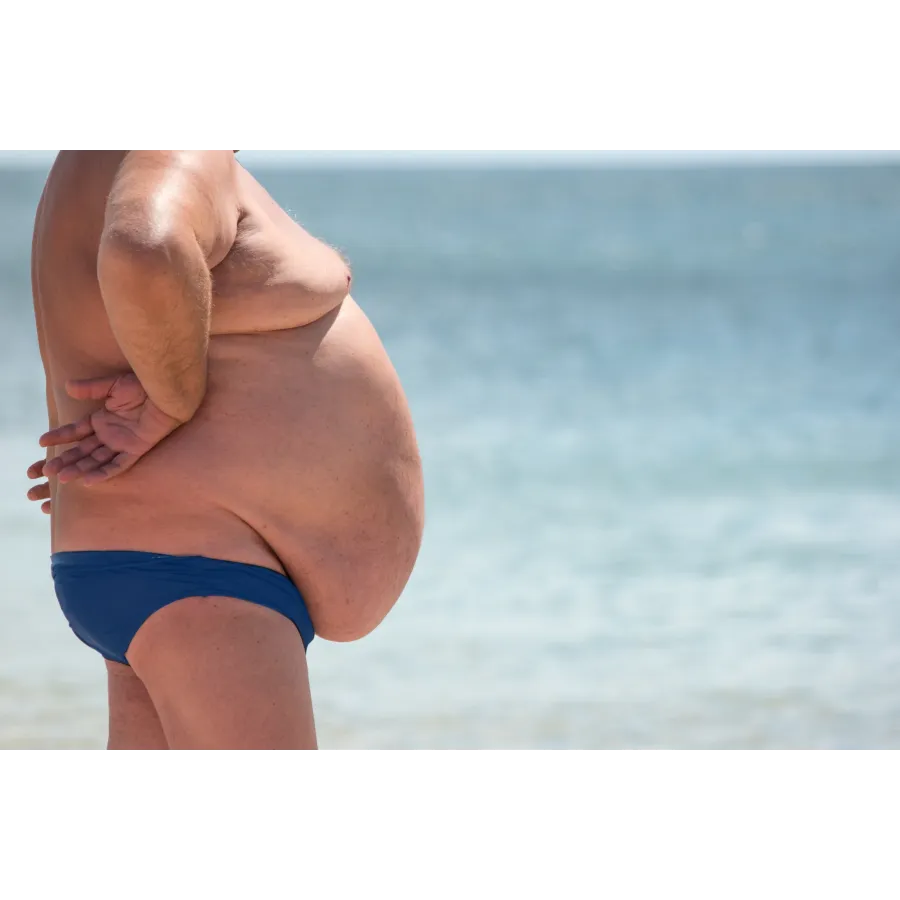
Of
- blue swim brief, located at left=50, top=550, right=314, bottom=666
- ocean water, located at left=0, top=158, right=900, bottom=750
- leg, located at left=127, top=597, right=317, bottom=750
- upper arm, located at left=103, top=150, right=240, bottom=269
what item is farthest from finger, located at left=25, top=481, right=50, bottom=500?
ocean water, located at left=0, top=158, right=900, bottom=750

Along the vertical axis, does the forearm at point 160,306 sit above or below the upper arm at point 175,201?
below

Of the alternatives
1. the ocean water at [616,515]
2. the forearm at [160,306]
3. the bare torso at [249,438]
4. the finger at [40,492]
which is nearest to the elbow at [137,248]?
the forearm at [160,306]

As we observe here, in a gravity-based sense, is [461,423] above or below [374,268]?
below

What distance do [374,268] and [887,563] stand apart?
8.20 m

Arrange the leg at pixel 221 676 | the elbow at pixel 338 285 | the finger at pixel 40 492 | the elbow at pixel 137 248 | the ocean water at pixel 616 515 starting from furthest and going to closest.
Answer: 1. the ocean water at pixel 616 515
2. the finger at pixel 40 492
3. the elbow at pixel 338 285
4. the leg at pixel 221 676
5. the elbow at pixel 137 248

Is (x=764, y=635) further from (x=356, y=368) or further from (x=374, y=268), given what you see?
(x=374, y=268)

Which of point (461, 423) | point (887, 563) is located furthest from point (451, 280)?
point (887, 563)

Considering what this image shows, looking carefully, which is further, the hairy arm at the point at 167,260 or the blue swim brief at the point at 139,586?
the blue swim brief at the point at 139,586

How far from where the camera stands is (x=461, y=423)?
6.57 meters

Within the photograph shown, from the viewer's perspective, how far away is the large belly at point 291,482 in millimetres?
1583

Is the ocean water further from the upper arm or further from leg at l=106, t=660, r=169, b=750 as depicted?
the upper arm

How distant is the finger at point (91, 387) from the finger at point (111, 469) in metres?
0.07

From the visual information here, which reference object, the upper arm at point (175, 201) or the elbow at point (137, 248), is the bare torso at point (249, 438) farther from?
the elbow at point (137, 248)
